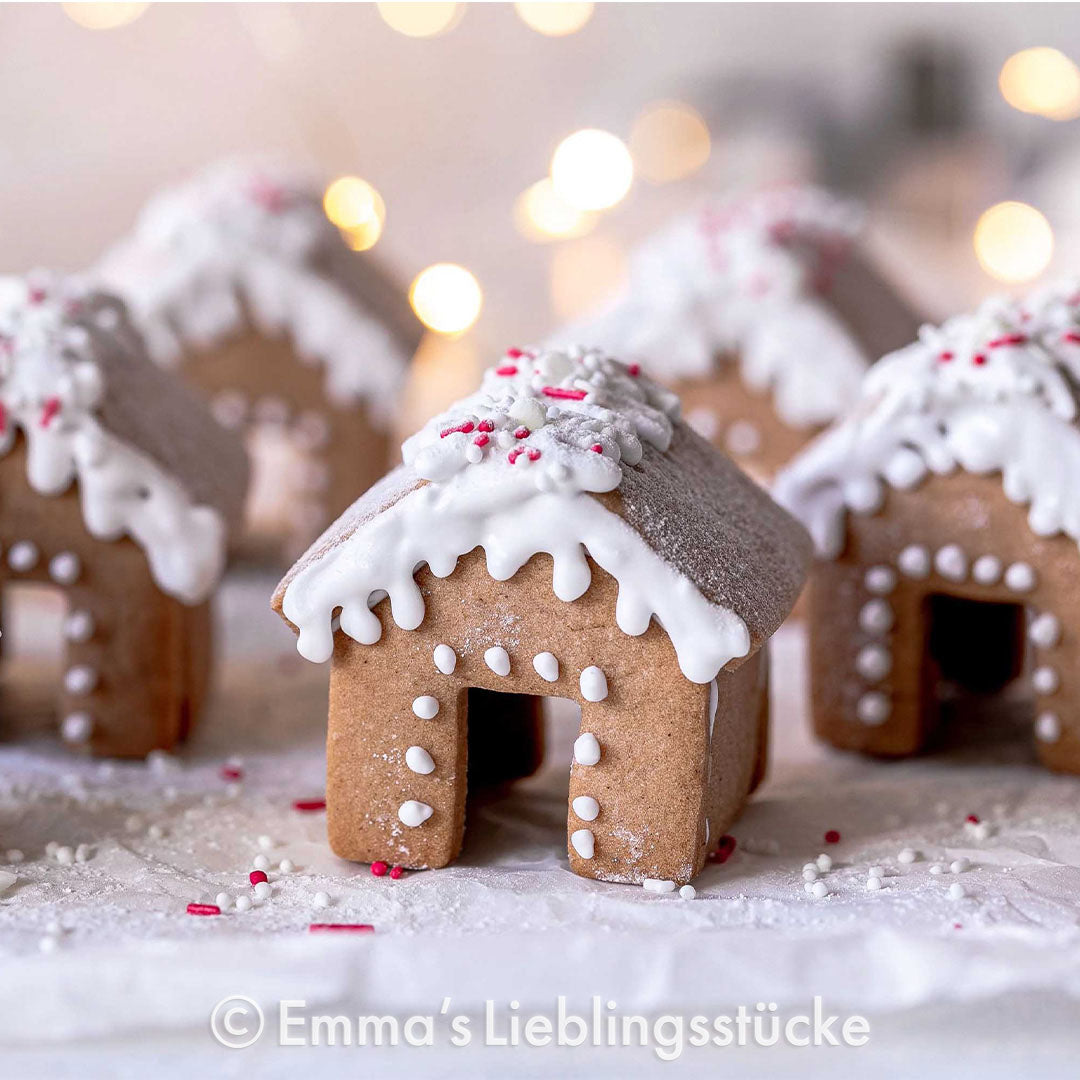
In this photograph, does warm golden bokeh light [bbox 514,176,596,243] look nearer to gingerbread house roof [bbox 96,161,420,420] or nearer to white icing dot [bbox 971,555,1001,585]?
gingerbread house roof [bbox 96,161,420,420]

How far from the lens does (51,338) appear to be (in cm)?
215

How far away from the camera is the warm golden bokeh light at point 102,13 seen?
4.12 metres

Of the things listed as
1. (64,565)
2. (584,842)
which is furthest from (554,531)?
(64,565)

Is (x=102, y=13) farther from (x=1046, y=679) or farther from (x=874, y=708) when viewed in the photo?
(x=1046, y=679)

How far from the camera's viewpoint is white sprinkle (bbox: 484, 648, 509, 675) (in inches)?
67.1

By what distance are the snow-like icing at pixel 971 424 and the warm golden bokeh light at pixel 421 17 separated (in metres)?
2.45

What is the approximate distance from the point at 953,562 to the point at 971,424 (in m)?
0.19

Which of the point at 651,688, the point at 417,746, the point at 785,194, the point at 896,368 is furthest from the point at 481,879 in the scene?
the point at 785,194

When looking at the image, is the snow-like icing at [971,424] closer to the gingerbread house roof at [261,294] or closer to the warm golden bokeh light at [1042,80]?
the gingerbread house roof at [261,294]

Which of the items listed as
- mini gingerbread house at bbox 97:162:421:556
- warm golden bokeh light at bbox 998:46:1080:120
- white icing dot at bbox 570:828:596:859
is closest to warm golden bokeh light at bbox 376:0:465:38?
mini gingerbread house at bbox 97:162:421:556

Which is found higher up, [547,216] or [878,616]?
[547,216]

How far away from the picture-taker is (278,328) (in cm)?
308

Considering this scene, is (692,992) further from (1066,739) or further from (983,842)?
(1066,739)

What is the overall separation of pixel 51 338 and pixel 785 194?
5.24 feet
